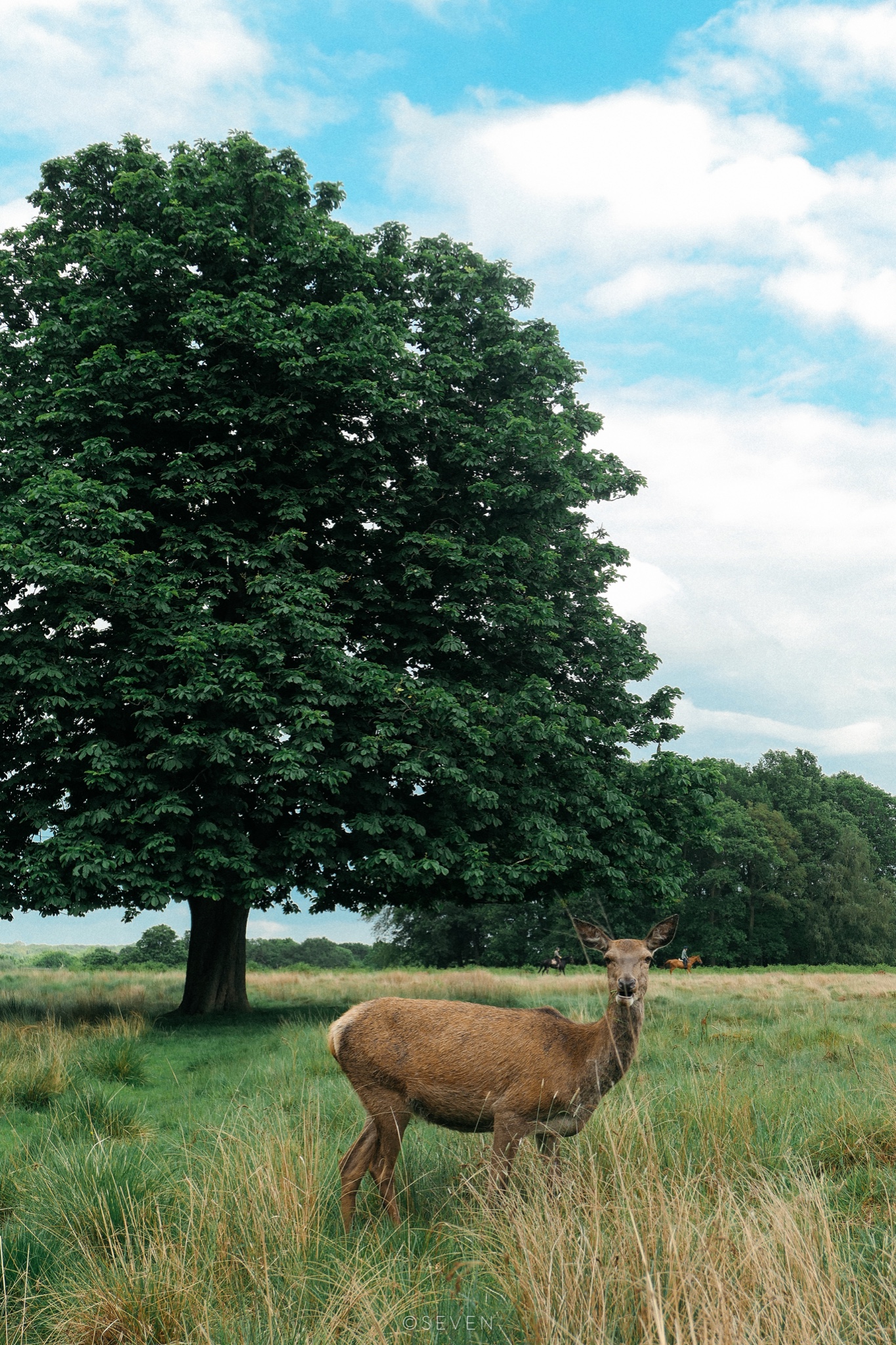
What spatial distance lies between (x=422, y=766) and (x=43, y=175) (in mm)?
13629

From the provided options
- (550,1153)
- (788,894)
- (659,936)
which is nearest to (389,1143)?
(550,1153)

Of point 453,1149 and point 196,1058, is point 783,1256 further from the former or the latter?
point 196,1058

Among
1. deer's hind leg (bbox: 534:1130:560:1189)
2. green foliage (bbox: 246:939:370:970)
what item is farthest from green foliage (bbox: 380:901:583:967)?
deer's hind leg (bbox: 534:1130:560:1189)

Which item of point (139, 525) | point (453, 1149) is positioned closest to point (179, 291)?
point (139, 525)

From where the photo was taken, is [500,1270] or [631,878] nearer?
[500,1270]

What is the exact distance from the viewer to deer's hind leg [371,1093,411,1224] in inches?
219

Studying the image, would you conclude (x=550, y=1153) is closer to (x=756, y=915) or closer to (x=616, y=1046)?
(x=616, y=1046)

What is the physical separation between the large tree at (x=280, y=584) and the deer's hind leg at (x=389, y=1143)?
27.0 ft

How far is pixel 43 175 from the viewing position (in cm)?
1833

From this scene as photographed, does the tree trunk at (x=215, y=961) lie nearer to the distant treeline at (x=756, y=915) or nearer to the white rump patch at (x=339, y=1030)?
the white rump patch at (x=339, y=1030)

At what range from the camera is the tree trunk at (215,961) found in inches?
704

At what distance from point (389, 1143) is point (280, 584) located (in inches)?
403

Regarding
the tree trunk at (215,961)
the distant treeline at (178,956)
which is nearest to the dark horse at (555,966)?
the distant treeline at (178,956)

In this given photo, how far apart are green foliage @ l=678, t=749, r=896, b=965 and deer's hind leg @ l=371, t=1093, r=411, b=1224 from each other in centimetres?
5199
